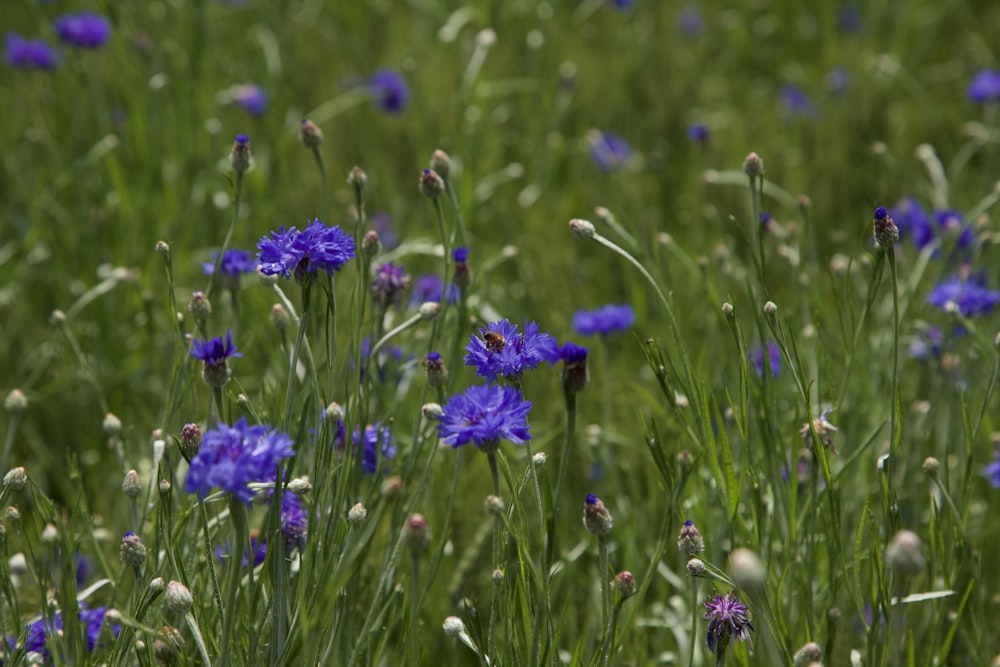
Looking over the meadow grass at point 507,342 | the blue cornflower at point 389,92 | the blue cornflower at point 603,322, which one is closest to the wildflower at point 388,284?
the meadow grass at point 507,342

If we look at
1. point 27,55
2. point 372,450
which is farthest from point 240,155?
point 27,55

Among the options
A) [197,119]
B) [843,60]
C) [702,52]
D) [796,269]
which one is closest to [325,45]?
[197,119]

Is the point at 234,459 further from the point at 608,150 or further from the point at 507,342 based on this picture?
the point at 608,150

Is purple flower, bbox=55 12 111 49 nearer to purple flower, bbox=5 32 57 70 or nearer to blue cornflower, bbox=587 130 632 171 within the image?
purple flower, bbox=5 32 57 70

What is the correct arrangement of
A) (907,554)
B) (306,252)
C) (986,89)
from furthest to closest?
(986,89) < (306,252) < (907,554)

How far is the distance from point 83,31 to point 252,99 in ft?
1.55

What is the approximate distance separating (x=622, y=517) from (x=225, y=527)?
65 cm

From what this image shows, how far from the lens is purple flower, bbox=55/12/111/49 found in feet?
8.77

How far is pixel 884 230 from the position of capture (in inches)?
47.6

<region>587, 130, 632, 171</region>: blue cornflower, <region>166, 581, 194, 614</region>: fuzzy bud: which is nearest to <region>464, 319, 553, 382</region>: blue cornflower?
<region>166, 581, 194, 614</region>: fuzzy bud

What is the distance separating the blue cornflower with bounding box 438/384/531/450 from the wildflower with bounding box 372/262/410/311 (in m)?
0.56

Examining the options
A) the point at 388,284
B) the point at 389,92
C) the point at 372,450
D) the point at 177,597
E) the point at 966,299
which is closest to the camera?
the point at 177,597

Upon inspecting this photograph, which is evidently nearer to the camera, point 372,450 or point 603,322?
point 372,450

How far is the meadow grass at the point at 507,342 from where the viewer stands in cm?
120
